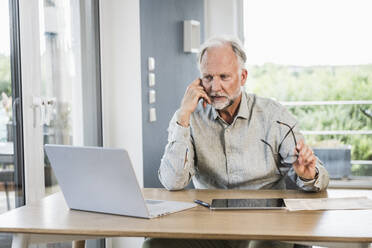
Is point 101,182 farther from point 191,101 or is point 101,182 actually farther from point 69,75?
point 69,75

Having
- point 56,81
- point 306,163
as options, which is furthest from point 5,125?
point 306,163

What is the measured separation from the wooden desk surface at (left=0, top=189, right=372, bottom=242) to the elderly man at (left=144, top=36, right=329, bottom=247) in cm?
50

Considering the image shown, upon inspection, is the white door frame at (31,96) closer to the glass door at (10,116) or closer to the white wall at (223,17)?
the glass door at (10,116)

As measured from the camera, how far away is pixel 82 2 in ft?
11.5

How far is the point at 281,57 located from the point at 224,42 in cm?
249

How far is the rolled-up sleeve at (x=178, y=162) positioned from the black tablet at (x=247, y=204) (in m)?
0.34

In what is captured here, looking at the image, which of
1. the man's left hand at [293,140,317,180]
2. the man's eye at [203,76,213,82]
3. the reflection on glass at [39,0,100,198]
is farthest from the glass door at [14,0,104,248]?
the man's left hand at [293,140,317,180]

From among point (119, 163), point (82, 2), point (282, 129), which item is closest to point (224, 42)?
point (282, 129)

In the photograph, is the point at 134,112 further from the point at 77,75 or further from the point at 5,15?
the point at 5,15

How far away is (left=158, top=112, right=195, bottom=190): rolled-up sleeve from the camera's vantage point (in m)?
2.37

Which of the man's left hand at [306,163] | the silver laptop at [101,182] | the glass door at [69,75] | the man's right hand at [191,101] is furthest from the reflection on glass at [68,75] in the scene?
the man's left hand at [306,163]

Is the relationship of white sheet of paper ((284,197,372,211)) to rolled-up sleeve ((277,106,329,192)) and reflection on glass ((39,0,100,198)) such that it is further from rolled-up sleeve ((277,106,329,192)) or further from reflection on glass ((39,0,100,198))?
reflection on glass ((39,0,100,198))

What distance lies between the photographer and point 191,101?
2.54 metres

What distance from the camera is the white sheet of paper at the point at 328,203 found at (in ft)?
6.34
